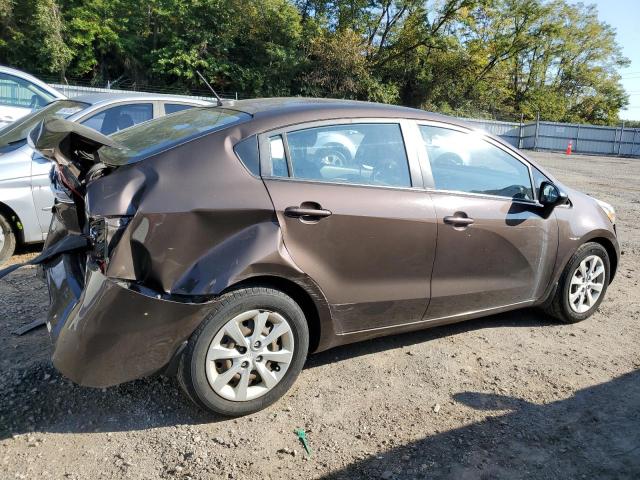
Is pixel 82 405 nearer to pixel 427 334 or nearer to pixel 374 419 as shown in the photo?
pixel 374 419

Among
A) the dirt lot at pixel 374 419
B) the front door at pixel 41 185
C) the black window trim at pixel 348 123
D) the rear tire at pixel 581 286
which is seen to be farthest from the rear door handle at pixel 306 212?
the front door at pixel 41 185

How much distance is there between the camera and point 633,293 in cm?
524

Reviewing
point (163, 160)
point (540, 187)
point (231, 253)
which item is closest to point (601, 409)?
point (540, 187)

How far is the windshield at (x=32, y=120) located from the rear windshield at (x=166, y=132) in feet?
8.54

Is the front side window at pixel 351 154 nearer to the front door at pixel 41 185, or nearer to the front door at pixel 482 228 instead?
the front door at pixel 482 228

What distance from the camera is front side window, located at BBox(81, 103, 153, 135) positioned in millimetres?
5730

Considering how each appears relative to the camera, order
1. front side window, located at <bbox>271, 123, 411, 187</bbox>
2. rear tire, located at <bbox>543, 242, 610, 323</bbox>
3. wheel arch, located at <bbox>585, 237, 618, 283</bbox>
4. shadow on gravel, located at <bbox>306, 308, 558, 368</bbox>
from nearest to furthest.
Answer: front side window, located at <bbox>271, 123, 411, 187</bbox> < shadow on gravel, located at <bbox>306, 308, 558, 368</bbox> < rear tire, located at <bbox>543, 242, 610, 323</bbox> < wheel arch, located at <bbox>585, 237, 618, 283</bbox>

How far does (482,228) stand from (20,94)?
24.3 ft

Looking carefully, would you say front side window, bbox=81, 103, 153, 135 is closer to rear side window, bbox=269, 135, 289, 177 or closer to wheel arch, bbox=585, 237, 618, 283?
rear side window, bbox=269, 135, 289, 177

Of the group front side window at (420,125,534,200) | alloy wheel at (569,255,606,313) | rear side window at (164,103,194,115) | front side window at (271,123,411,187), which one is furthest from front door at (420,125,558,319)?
rear side window at (164,103,194,115)

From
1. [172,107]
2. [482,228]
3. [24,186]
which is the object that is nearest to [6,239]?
Result: [24,186]

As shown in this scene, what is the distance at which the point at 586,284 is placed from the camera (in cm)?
437

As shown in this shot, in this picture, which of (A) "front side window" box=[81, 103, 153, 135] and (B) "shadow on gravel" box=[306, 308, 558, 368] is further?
(A) "front side window" box=[81, 103, 153, 135]

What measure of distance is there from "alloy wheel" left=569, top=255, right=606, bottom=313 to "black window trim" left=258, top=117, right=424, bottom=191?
1.80 meters
